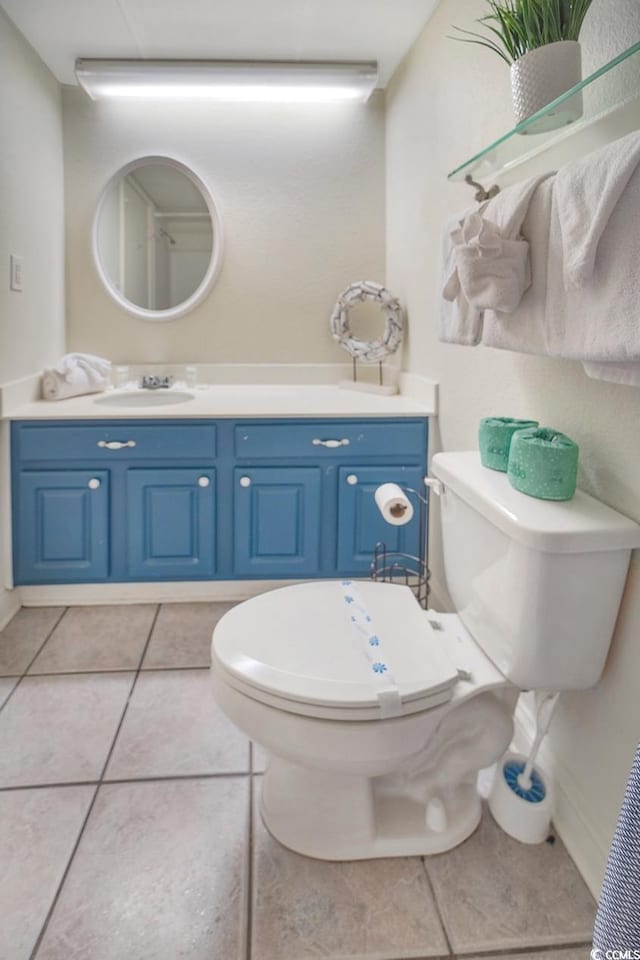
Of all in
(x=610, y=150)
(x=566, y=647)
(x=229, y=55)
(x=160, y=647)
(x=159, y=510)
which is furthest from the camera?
(x=229, y=55)

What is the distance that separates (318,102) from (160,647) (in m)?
2.30

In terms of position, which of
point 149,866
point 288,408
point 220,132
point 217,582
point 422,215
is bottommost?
point 149,866

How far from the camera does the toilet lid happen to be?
3.54ft

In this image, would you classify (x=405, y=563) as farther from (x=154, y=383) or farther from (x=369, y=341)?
(x=154, y=383)

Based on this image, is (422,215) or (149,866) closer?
(149,866)

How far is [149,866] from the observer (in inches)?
49.2

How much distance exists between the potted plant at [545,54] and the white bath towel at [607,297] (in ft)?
0.82

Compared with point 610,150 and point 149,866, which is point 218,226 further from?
point 149,866

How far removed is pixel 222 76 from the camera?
2561 millimetres

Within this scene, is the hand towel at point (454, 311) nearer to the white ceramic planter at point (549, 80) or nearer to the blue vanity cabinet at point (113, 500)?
the white ceramic planter at point (549, 80)

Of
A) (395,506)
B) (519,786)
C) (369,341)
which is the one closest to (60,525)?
(395,506)

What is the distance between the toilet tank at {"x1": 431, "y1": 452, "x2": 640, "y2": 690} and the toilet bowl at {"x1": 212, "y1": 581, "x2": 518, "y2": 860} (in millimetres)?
115

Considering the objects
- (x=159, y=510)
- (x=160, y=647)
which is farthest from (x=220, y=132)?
(x=160, y=647)

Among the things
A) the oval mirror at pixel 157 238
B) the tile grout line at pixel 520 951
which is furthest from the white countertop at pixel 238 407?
the tile grout line at pixel 520 951
